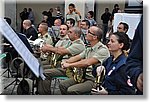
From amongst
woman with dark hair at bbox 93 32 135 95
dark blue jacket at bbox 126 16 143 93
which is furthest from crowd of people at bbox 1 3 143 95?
dark blue jacket at bbox 126 16 143 93

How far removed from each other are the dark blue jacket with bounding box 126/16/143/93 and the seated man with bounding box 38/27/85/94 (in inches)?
24.3

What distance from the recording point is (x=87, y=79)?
7.17 meters

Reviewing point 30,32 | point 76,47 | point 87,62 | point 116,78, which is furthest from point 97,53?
point 30,32

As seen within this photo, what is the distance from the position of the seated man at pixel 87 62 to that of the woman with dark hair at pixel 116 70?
8 cm

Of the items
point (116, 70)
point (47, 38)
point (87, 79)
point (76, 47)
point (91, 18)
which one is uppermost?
point (91, 18)

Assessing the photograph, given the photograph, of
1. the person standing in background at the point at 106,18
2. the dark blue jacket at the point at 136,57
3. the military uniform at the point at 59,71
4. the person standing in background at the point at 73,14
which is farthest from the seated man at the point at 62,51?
the dark blue jacket at the point at 136,57

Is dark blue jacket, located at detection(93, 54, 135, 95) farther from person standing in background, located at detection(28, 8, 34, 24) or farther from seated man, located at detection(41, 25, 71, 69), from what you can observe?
person standing in background, located at detection(28, 8, 34, 24)

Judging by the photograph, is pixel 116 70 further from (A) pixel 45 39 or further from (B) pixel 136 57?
(A) pixel 45 39

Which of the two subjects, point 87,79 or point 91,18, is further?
point 87,79

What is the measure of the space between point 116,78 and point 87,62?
396 mm

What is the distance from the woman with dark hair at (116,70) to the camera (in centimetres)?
711

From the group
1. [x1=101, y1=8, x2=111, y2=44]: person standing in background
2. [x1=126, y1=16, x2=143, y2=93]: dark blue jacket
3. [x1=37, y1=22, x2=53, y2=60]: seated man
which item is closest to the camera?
[x1=126, y1=16, x2=143, y2=93]: dark blue jacket

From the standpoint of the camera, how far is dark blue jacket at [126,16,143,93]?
6758 millimetres

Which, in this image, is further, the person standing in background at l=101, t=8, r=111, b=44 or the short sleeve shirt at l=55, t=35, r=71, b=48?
the short sleeve shirt at l=55, t=35, r=71, b=48
